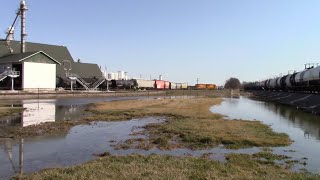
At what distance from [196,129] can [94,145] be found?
23.8 feet

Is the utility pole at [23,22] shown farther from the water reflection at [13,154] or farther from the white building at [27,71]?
the water reflection at [13,154]

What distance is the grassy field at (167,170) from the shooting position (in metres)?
11.2

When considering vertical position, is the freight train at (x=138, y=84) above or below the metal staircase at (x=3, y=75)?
below

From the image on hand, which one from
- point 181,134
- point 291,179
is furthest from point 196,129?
point 291,179

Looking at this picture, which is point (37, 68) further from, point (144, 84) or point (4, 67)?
point (144, 84)

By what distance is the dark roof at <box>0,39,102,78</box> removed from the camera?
9231 cm

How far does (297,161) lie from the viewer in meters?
15.0

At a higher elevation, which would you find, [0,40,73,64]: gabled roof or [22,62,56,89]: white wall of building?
[0,40,73,64]: gabled roof

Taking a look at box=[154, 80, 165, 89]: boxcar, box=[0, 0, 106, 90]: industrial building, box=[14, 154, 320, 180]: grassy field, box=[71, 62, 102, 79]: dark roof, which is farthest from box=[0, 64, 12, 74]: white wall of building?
box=[14, 154, 320, 180]: grassy field

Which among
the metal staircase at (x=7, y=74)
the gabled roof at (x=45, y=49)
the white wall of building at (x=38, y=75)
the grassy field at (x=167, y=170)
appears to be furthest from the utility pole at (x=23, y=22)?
the grassy field at (x=167, y=170)

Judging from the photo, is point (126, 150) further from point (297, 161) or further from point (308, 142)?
point (308, 142)

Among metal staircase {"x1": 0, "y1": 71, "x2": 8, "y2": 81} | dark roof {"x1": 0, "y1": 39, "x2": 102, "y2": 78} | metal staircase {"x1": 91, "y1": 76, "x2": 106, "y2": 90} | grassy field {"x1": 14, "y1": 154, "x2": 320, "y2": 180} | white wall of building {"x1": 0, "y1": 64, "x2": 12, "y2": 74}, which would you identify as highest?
dark roof {"x1": 0, "y1": 39, "x2": 102, "y2": 78}

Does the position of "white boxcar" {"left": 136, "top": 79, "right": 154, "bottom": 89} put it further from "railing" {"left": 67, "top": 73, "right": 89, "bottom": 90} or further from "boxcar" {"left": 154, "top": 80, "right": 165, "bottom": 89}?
"railing" {"left": 67, "top": 73, "right": 89, "bottom": 90}

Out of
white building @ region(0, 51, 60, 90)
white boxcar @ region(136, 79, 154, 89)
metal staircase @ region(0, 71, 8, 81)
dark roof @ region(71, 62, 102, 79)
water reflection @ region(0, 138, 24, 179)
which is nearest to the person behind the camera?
water reflection @ region(0, 138, 24, 179)
